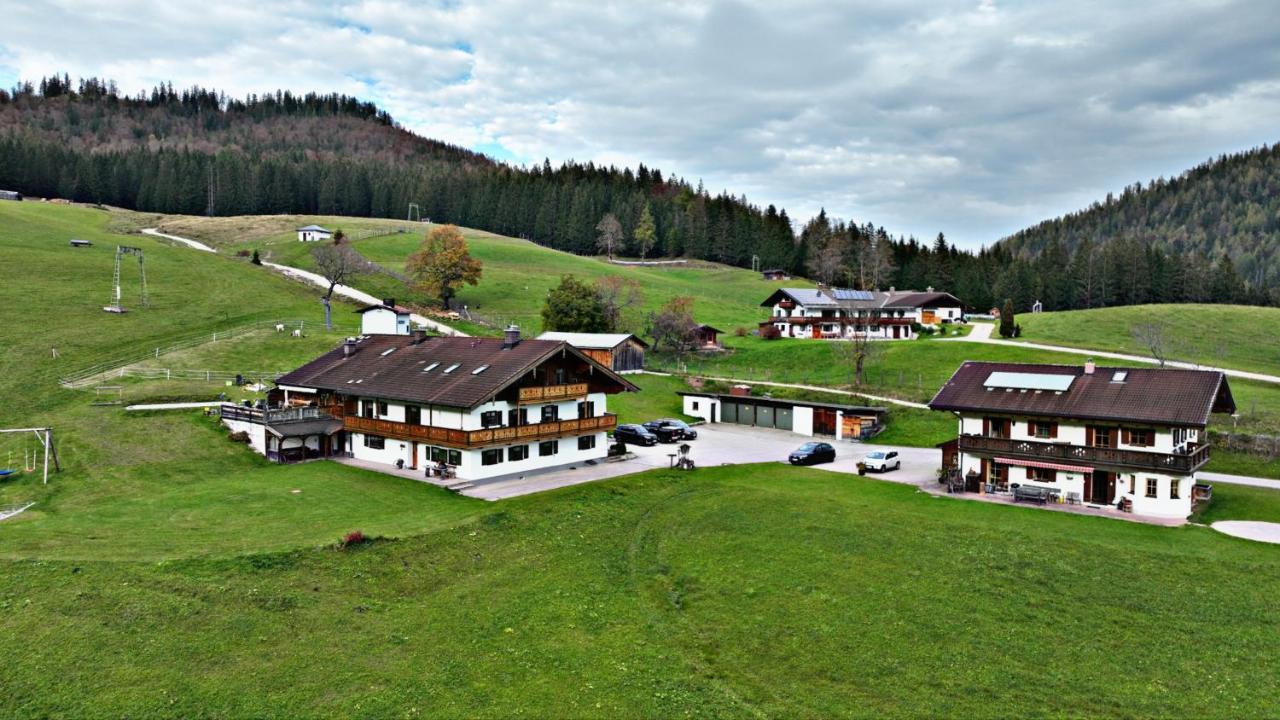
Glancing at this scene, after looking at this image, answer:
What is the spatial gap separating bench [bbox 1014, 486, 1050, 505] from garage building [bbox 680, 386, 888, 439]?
21306 millimetres

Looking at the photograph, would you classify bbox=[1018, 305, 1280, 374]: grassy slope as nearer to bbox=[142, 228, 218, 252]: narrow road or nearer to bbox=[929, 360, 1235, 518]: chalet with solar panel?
bbox=[929, 360, 1235, 518]: chalet with solar panel

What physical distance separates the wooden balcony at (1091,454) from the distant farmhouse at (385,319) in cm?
5496

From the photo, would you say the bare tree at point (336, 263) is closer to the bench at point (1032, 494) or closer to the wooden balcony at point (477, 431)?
the wooden balcony at point (477, 431)

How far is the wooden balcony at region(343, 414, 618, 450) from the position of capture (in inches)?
1620

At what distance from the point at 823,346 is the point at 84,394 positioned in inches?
2907

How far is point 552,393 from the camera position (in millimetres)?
45656

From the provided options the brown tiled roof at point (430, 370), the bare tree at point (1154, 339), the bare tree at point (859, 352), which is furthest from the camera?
the bare tree at point (859, 352)

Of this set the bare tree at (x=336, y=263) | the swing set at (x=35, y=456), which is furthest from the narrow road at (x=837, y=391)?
the swing set at (x=35, y=456)

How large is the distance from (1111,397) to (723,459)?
23.6 meters

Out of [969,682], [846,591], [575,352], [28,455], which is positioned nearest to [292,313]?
[28,455]

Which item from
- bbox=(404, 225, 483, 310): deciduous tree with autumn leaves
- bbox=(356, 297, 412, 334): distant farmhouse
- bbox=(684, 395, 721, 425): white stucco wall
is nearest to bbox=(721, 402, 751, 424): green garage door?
bbox=(684, 395, 721, 425): white stucco wall

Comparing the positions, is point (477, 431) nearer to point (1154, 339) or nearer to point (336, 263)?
point (1154, 339)

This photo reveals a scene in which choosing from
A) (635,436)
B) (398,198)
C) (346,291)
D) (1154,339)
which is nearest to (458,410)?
(635,436)

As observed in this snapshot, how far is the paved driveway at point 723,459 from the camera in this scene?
136 ft
